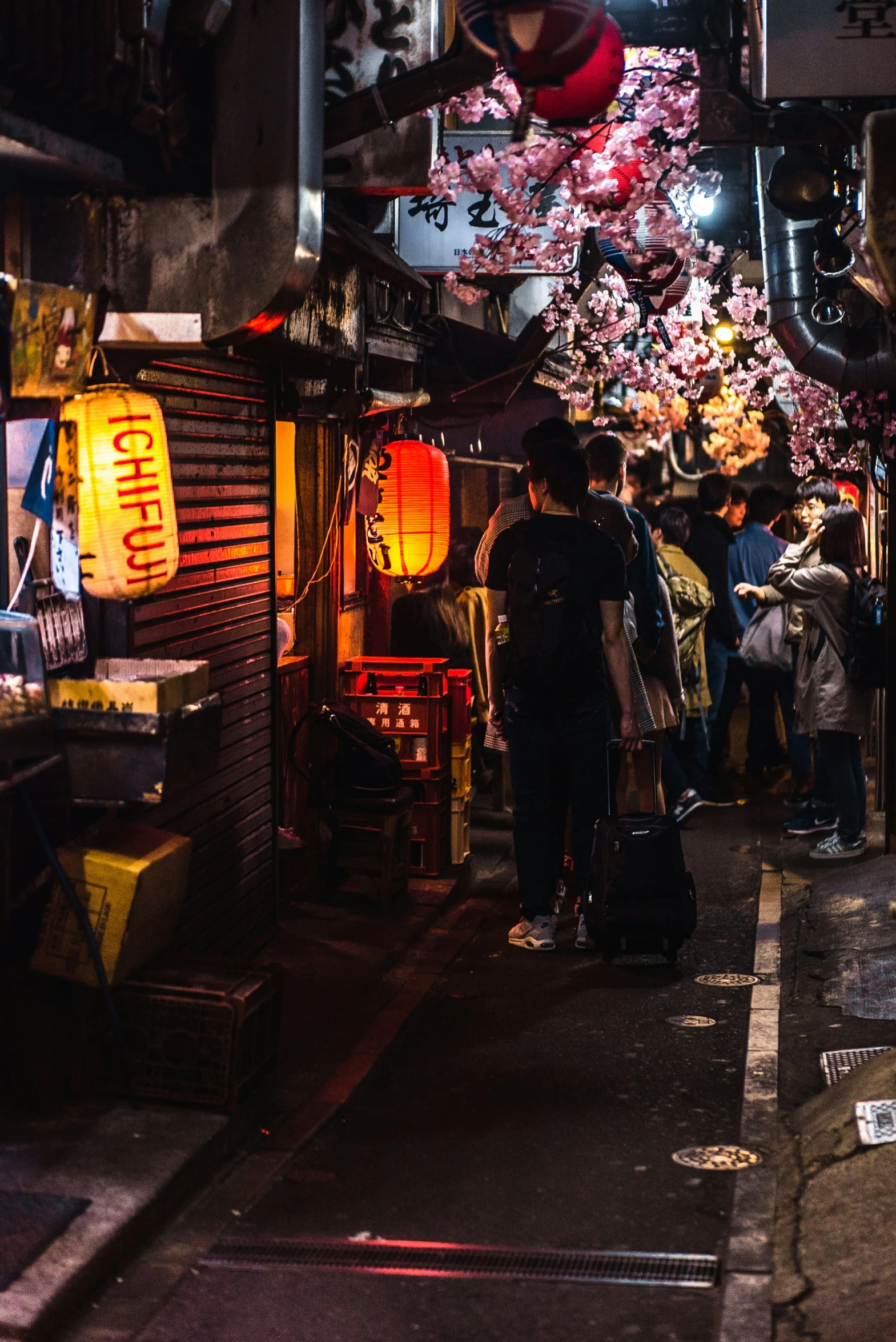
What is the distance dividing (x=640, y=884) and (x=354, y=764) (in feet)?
8.14

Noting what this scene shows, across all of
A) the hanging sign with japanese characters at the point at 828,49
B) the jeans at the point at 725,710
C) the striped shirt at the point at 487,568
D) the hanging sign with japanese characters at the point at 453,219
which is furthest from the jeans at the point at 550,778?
the jeans at the point at 725,710

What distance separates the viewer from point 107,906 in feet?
20.5

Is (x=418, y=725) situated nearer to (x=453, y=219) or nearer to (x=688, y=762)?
(x=453, y=219)

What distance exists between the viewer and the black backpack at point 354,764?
10.4m

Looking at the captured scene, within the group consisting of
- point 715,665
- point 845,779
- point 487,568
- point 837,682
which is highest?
point 487,568

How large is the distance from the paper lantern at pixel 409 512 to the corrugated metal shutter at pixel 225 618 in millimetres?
2806

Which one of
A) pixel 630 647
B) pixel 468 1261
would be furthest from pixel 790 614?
pixel 468 1261

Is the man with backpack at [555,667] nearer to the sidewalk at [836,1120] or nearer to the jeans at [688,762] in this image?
the sidewalk at [836,1120]

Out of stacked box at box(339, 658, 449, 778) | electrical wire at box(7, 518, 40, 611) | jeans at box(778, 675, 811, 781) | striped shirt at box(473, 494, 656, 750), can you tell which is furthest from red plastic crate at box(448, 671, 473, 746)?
electrical wire at box(7, 518, 40, 611)

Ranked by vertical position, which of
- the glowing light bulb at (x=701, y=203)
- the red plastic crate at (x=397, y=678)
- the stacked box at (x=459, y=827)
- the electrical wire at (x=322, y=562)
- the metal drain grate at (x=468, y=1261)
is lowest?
the metal drain grate at (x=468, y=1261)

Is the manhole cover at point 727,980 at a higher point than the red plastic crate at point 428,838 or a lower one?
lower

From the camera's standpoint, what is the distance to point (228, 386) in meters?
8.78

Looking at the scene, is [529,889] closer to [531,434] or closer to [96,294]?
[531,434]

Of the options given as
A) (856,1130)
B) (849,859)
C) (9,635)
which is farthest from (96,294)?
(849,859)
